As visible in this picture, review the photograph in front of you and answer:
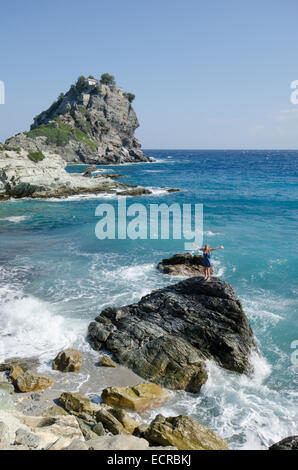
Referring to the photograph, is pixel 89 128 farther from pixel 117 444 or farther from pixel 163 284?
pixel 117 444

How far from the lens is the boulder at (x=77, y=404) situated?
30.0ft

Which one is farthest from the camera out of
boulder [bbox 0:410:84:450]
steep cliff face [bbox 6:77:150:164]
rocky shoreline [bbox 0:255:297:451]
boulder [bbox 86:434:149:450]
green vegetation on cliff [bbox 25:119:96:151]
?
steep cliff face [bbox 6:77:150:164]

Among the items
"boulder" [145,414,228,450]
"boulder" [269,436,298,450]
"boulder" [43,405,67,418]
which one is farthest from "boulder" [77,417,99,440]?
"boulder" [269,436,298,450]

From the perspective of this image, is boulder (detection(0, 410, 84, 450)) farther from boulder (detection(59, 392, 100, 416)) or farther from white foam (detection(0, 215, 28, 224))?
white foam (detection(0, 215, 28, 224))

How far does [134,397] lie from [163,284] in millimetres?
9427

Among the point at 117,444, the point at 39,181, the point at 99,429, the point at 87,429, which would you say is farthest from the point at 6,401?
the point at 39,181

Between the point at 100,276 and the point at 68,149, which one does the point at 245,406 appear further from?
the point at 68,149

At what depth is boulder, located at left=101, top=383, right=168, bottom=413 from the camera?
9707mm

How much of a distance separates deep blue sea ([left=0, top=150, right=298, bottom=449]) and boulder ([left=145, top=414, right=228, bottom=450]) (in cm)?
114

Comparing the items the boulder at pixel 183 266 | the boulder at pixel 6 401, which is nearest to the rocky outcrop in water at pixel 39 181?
the boulder at pixel 183 266

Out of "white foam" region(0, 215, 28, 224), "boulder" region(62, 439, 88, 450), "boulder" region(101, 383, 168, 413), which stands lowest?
"boulder" region(101, 383, 168, 413)

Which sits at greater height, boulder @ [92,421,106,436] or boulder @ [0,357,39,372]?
boulder @ [92,421,106,436]

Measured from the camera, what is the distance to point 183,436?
802 cm
